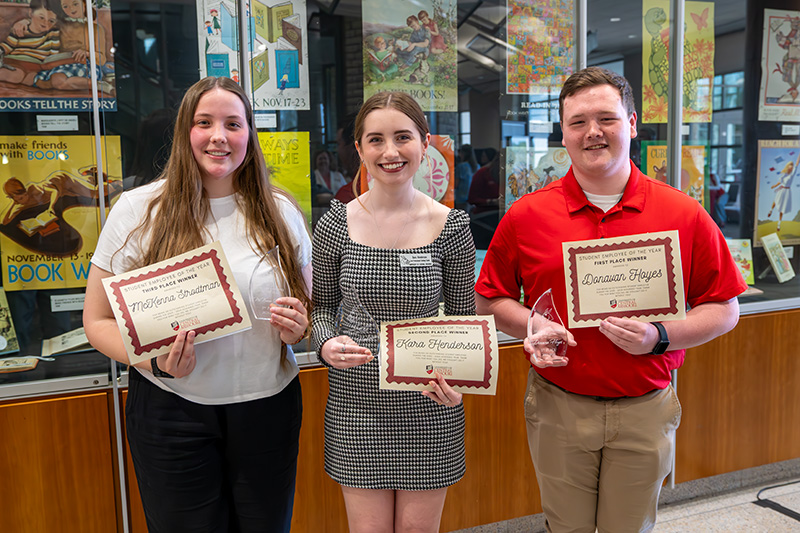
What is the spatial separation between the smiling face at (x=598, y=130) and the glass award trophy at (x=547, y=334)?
38cm

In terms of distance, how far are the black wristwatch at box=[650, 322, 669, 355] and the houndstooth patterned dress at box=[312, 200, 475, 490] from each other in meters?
0.50

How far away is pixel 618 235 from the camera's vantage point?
1.69 meters

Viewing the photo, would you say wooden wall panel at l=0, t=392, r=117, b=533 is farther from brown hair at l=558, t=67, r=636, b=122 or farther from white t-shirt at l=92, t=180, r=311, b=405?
brown hair at l=558, t=67, r=636, b=122

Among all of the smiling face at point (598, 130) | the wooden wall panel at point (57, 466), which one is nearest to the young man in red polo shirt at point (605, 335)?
the smiling face at point (598, 130)

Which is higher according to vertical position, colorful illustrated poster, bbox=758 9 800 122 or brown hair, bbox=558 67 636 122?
colorful illustrated poster, bbox=758 9 800 122

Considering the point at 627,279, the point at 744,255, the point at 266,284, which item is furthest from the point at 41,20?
the point at 744,255

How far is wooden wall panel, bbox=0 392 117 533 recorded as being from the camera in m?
2.21

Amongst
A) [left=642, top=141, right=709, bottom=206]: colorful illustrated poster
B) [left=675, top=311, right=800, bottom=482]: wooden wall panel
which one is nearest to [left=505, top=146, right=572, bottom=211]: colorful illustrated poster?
[left=642, top=141, right=709, bottom=206]: colorful illustrated poster

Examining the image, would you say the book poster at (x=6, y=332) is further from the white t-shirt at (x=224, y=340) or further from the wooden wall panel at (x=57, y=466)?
the white t-shirt at (x=224, y=340)

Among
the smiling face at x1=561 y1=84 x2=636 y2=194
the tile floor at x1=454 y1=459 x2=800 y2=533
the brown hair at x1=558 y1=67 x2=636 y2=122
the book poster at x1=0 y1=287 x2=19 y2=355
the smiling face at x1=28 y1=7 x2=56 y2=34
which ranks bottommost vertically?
the tile floor at x1=454 y1=459 x2=800 y2=533

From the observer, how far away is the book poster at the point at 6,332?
7.66 ft

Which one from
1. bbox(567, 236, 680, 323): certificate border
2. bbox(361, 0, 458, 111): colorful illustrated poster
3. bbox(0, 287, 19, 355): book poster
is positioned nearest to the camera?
bbox(567, 236, 680, 323): certificate border

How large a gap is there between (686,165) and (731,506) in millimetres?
1738

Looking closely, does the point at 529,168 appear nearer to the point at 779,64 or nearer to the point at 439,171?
the point at 439,171
